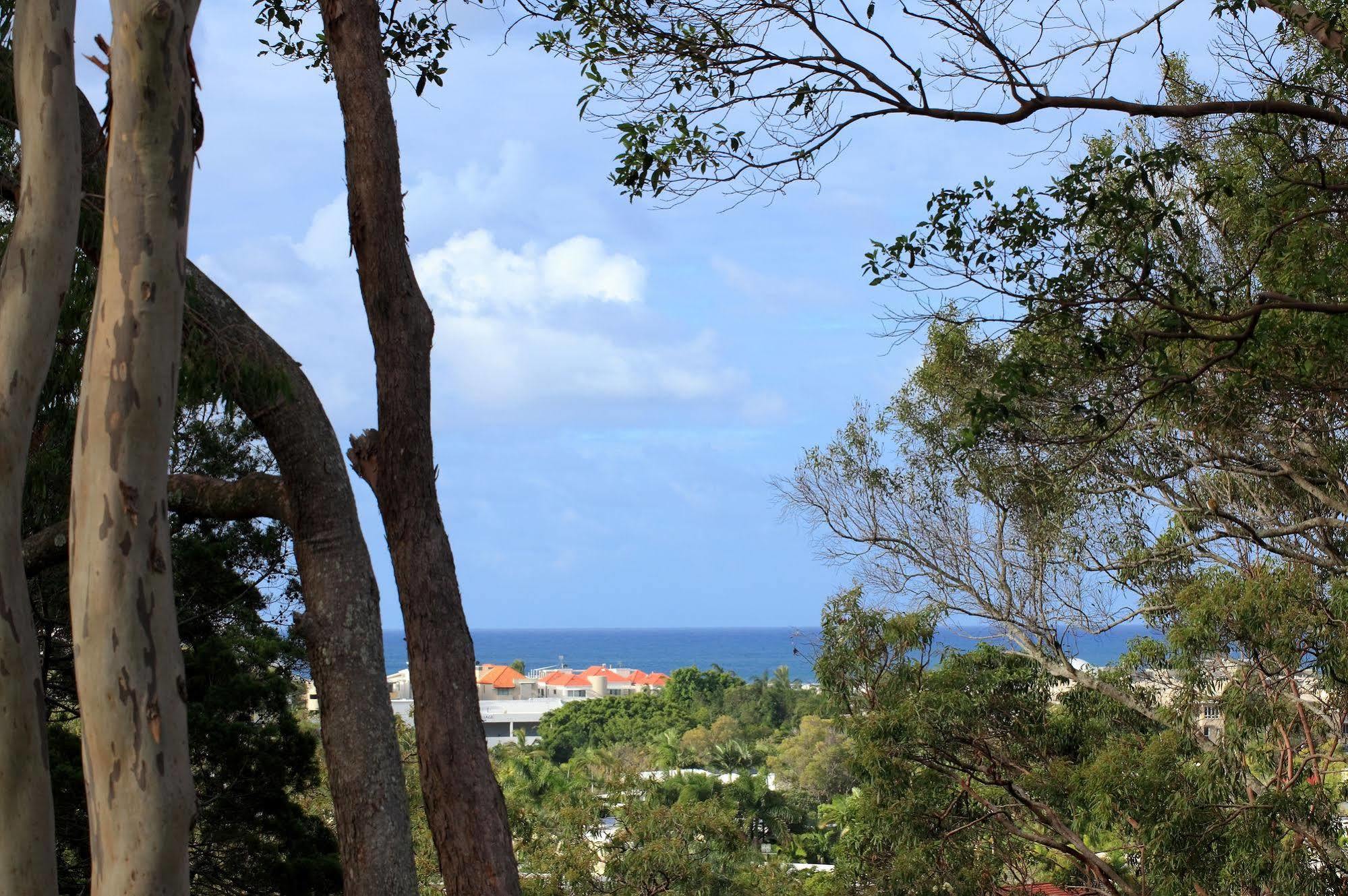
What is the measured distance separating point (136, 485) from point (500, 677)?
60.4 metres

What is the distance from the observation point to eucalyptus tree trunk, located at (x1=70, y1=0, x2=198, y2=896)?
228 cm

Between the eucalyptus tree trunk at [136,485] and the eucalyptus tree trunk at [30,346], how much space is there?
0.65 feet

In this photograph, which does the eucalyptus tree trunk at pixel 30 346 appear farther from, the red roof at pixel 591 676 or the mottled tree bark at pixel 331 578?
the red roof at pixel 591 676

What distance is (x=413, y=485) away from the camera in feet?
13.2

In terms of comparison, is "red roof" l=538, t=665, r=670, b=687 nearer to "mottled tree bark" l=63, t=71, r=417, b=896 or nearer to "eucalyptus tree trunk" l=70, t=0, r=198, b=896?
"mottled tree bark" l=63, t=71, r=417, b=896

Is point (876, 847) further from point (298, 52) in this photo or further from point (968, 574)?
point (298, 52)

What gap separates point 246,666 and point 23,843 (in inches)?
184

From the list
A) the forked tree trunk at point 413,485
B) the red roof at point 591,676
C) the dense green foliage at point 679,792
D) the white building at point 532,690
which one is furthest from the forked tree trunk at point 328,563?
the red roof at point 591,676

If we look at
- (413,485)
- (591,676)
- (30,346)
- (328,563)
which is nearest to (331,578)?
(328,563)

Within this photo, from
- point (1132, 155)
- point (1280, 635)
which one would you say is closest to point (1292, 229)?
point (1132, 155)

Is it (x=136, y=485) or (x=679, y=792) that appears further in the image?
(x=679, y=792)

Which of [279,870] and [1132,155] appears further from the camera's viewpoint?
[279,870]

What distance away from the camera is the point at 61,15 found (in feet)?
8.85

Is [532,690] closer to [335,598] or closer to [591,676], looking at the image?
[591,676]
